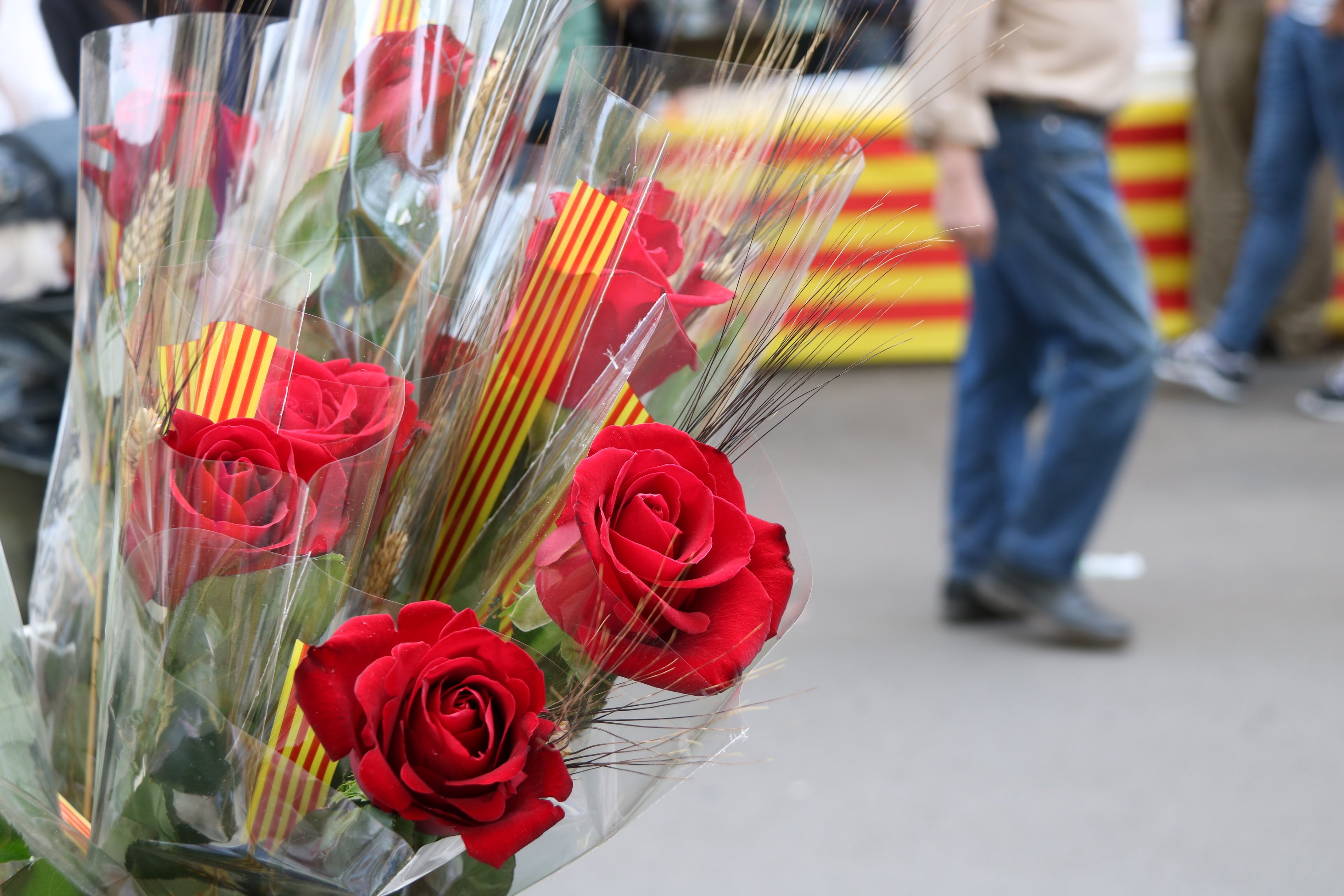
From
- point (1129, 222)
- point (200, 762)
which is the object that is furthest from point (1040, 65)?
point (1129, 222)

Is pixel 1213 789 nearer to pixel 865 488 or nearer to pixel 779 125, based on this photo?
pixel 865 488

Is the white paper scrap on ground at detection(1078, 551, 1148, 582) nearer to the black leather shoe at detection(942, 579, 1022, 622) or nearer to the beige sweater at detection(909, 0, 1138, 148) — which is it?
the black leather shoe at detection(942, 579, 1022, 622)

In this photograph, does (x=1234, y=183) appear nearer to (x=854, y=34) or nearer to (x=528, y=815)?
(x=854, y=34)

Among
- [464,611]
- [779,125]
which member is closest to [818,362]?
[779,125]

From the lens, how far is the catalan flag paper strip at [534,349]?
0.58 m

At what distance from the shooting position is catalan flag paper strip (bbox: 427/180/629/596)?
1.91ft

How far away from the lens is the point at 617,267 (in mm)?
583

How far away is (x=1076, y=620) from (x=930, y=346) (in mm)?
2178

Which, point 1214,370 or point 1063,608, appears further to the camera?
point 1214,370

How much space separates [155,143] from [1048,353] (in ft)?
6.97

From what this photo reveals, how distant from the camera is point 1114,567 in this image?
2807 millimetres

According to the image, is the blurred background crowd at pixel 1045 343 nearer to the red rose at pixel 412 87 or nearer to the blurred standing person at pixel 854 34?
the blurred standing person at pixel 854 34

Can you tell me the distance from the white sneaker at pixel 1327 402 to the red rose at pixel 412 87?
3.56 m

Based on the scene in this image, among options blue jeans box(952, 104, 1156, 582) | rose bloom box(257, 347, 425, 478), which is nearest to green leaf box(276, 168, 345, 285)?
rose bloom box(257, 347, 425, 478)
